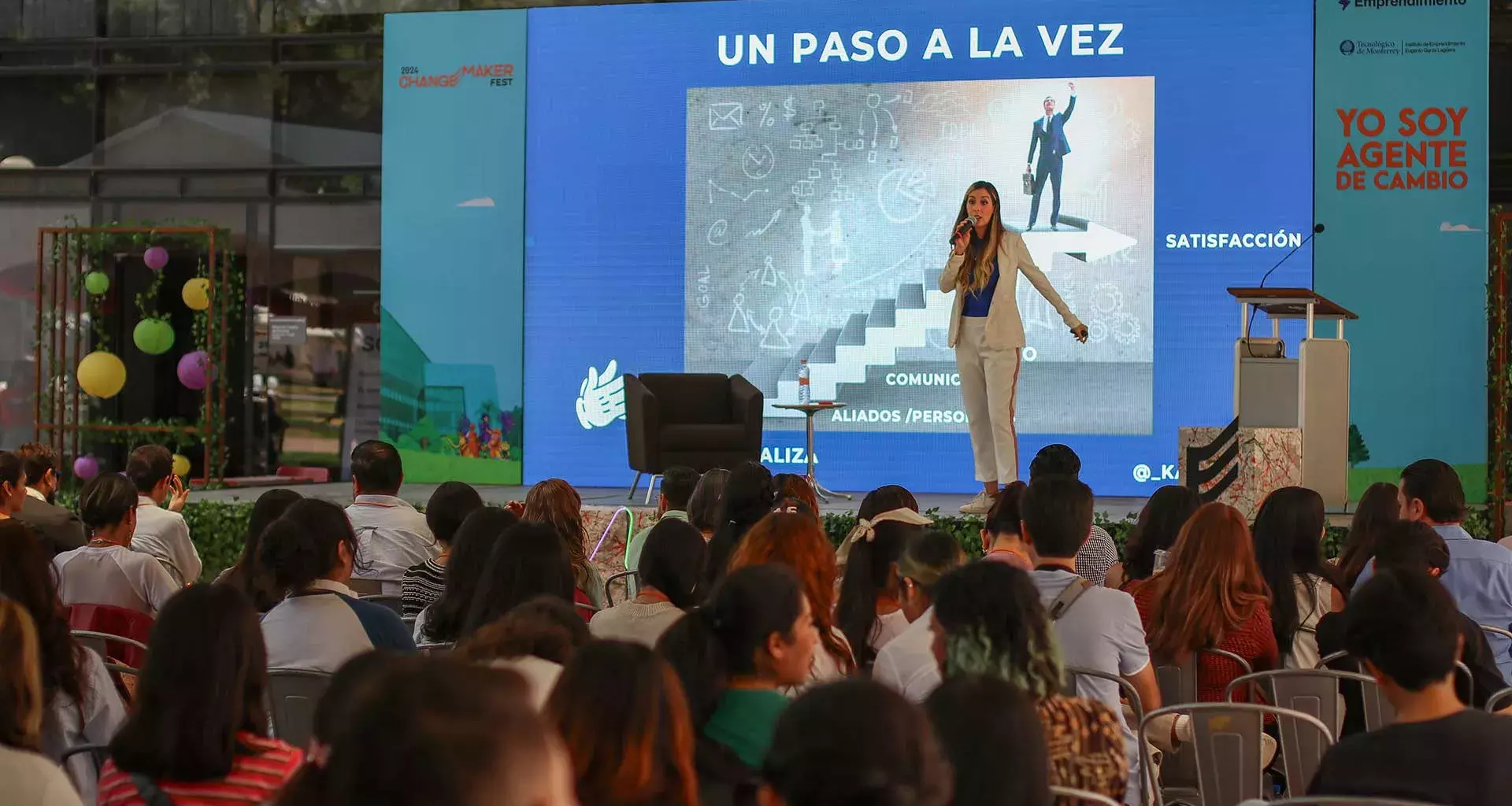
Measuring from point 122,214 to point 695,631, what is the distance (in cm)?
978

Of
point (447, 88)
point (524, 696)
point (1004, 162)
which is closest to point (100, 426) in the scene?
point (447, 88)

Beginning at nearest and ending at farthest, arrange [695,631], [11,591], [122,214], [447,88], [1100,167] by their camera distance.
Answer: [695,631] → [11,591] → [1100,167] → [447,88] → [122,214]

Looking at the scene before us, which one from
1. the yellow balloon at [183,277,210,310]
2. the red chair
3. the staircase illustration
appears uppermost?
the yellow balloon at [183,277,210,310]

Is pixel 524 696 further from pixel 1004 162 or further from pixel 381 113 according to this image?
pixel 381 113

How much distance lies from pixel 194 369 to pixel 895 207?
5.00 m

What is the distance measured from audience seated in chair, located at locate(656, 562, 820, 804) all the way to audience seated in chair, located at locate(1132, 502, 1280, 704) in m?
1.38

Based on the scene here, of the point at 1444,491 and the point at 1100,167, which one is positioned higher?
the point at 1100,167

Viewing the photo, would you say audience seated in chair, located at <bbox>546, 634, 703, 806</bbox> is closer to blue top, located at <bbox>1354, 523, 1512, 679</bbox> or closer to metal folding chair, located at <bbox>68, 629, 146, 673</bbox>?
metal folding chair, located at <bbox>68, 629, 146, 673</bbox>

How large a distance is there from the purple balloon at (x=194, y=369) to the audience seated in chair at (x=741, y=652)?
870 cm

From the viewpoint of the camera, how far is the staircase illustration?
918cm

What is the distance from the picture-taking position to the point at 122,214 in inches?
419

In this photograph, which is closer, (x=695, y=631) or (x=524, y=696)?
(x=524, y=696)

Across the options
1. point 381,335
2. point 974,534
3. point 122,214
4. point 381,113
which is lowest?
point 974,534

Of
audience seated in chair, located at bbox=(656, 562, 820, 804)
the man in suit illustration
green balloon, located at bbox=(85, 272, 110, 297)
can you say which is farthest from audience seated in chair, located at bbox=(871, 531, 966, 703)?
green balloon, located at bbox=(85, 272, 110, 297)
